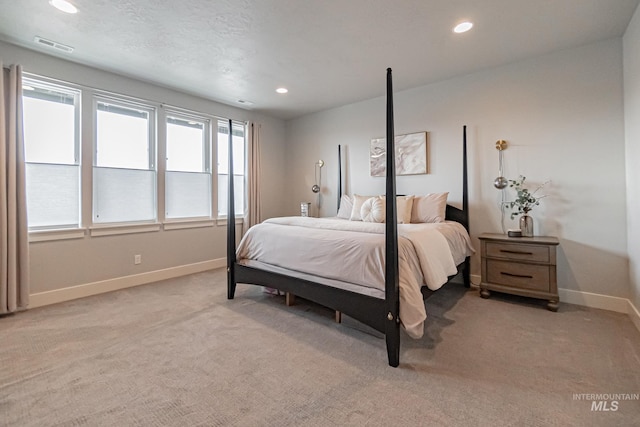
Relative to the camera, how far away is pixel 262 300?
10.0ft

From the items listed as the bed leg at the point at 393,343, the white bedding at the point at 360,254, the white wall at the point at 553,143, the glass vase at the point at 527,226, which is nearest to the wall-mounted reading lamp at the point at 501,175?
the white wall at the point at 553,143

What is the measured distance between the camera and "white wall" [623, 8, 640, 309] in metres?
2.30

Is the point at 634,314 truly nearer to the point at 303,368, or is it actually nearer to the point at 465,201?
the point at 465,201

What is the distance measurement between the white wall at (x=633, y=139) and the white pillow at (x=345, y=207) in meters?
2.80

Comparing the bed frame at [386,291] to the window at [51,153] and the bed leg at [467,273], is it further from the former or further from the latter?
the window at [51,153]

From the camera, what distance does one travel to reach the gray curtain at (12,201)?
262 centimetres

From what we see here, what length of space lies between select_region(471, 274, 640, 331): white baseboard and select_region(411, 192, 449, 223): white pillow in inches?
55.4

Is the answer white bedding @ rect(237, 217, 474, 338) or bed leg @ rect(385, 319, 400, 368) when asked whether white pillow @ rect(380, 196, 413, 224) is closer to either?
white bedding @ rect(237, 217, 474, 338)

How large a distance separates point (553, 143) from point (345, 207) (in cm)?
250

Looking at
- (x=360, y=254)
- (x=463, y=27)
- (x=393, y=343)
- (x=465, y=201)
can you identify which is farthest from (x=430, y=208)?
(x=393, y=343)

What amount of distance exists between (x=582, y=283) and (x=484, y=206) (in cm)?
117

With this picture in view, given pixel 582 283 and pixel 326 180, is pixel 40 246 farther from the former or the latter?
pixel 582 283

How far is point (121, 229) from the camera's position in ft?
11.6

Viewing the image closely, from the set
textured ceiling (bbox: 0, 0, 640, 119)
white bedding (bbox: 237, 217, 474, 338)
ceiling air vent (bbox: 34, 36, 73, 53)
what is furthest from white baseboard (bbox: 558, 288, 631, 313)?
ceiling air vent (bbox: 34, 36, 73, 53)
